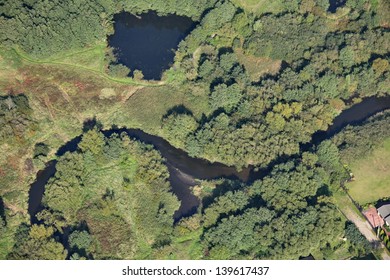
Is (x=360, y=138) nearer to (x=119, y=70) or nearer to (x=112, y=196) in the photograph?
(x=112, y=196)

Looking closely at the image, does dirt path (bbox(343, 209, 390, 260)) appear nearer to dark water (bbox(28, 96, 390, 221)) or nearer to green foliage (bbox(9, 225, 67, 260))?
dark water (bbox(28, 96, 390, 221))

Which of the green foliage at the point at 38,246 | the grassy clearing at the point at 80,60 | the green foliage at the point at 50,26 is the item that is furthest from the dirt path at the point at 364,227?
the green foliage at the point at 50,26

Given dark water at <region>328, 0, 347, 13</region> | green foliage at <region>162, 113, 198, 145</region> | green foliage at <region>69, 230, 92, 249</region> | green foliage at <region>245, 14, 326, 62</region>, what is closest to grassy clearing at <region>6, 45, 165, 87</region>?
green foliage at <region>162, 113, 198, 145</region>

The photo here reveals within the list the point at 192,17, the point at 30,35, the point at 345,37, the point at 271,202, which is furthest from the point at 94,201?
the point at 345,37

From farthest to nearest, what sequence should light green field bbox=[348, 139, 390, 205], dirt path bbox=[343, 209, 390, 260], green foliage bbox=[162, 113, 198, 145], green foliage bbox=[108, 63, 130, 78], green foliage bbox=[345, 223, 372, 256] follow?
1. green foliage bbox=[108, 63, 130, 78]
2. green foliage bbox=[162, 113, 198, 145]
3. light green field bbox=[348, 139, 390, 205]
4. dirt path bbox=[343, 209, 390, 260]
5. green foliage bbox=[345, 223, 372, 256]

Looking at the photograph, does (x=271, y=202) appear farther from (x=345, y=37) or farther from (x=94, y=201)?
(x=345, y=37)
